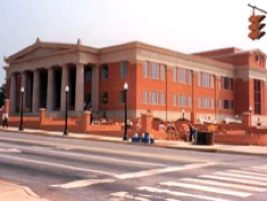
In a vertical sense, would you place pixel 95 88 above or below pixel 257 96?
below

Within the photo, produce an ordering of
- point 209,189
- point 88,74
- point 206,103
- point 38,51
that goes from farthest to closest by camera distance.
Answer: point 206,103, point 38,51, point 88,74, point 209,189

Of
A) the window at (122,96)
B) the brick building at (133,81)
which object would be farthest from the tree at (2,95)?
the window at (122,96)

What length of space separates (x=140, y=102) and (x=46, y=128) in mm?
15545

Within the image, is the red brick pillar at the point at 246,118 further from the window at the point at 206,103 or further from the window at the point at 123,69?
the window at the point at 206,103

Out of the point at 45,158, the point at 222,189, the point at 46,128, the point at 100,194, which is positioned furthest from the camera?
the point at 46,128

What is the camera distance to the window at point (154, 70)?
55.0 m

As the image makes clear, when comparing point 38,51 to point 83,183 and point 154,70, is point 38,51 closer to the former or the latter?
point 154,70

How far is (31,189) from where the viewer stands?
9594 millimetres

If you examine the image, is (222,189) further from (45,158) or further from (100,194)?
(45,158)

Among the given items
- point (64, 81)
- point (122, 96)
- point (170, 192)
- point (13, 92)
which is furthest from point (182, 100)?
point (170, 192)

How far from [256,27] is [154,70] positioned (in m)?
40.7

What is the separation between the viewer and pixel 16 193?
8703 millimetres

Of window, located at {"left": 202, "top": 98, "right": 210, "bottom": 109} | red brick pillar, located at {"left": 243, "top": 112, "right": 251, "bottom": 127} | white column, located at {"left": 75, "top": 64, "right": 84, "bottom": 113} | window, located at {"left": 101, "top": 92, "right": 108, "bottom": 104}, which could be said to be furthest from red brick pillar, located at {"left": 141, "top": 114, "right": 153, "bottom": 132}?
window, located at {"left": 202, "top": 98, "right": 210, "bottom": 109}

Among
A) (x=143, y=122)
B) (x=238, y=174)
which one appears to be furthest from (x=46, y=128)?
(x=238, y=174)
